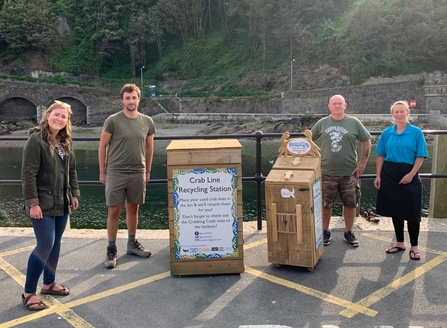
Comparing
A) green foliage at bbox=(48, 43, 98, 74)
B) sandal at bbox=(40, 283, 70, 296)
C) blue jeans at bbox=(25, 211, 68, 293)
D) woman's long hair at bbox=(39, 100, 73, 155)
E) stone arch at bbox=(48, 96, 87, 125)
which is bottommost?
sandal at bbox=(40, 283, 70, 296)

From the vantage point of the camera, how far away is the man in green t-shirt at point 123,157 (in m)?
4.48

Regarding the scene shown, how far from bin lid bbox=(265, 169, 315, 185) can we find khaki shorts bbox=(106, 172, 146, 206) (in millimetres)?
1353

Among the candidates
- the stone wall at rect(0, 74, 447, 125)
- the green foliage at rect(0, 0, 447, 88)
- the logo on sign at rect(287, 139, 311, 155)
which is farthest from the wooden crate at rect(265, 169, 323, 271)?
the green foliage at rect(0, 0, 447, 88)

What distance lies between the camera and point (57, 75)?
66250 mm

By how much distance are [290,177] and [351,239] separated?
4.40 feet

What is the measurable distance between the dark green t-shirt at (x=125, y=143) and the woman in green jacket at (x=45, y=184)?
2.59 ft

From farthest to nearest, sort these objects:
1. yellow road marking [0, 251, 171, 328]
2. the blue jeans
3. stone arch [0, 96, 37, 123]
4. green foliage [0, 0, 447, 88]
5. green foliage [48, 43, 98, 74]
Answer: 1. green foliage [48, 43, 98, 74]
2. stone arch [0, 96, 37, 123]
3. green foliage [0, 0, 447, 88]
4. the blue jeans
5. yellow road marking [0, 251, 171, 328]

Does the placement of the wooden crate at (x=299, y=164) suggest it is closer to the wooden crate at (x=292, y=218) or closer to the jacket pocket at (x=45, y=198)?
the wooden crate at (x=292, y=218)

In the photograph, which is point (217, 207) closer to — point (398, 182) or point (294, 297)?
point (294, 297)

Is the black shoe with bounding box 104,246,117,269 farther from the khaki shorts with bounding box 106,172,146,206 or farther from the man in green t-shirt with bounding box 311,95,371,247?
the man in green t-shirt with bounding box 311,95,371,247

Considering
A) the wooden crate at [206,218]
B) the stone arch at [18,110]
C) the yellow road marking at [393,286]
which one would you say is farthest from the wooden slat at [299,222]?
the stone arch at [18,110]

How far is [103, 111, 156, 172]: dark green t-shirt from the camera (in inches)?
177

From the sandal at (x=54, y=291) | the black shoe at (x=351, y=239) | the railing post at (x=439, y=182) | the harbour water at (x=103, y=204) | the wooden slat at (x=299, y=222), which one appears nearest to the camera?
the sandal at (x=54, y=291)

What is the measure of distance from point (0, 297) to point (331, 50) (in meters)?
56.0
